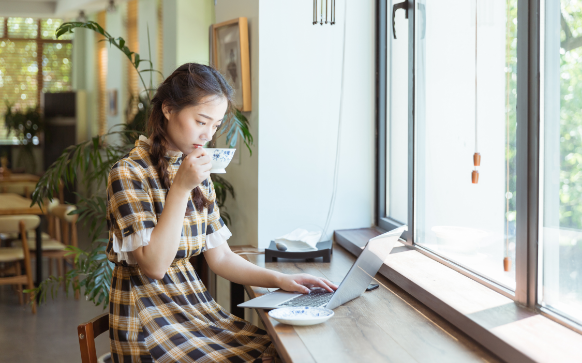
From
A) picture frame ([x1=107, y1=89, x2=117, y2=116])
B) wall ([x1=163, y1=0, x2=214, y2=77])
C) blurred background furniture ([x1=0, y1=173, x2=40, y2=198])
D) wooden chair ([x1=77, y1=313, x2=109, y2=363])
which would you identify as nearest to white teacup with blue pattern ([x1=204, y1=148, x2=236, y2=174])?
wooden chair ([x1=77, y1=313, x2=109, y2=363])

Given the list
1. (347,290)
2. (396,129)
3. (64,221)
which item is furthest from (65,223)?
(347,290)

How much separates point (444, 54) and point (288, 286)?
1.07 metres

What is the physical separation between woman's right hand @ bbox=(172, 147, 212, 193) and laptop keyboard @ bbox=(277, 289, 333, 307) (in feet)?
1.39

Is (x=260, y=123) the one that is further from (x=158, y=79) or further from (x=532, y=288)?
(x=158, y=79)

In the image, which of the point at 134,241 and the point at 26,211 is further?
the point at 26,211

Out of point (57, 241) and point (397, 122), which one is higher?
point (397, 122)

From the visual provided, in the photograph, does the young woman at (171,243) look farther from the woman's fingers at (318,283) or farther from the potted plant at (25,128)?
the potted plant at (25,128)

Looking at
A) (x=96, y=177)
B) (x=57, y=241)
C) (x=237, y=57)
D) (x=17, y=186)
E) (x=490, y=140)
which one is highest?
(x=237, y=57)

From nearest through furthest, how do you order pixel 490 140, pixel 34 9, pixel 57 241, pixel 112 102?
pixel 490 140 < pixel 57 241 < pixel 112 102 < pixel 34 9

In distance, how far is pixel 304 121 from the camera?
2516 millimetres

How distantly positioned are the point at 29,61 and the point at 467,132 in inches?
375

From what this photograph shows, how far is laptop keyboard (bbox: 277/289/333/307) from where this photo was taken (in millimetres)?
1554

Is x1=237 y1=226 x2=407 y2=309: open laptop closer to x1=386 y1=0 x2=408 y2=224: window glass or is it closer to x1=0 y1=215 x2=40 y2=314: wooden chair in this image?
x1=386 y1=0 x2=408 y2=224: window glass

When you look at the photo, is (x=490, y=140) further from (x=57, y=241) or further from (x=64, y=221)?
(x=64, y=221)
